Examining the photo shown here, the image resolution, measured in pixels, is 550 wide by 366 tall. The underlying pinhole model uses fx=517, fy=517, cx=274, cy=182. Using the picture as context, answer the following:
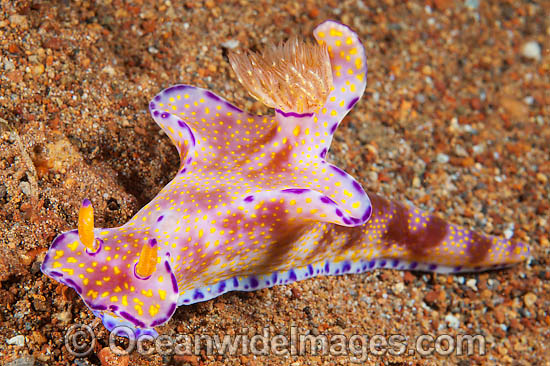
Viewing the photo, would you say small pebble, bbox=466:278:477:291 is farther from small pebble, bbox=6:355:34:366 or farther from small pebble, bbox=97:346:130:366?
small pebble, bbox=6:355:34:366

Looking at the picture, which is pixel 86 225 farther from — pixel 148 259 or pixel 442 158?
pixel 442 158

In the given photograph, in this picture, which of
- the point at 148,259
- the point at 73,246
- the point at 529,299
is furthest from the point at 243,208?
the point at 529,299

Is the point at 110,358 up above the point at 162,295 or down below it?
below

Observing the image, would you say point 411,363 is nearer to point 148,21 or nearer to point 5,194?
point 5,194

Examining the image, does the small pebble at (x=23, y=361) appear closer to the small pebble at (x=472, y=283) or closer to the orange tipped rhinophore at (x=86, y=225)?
the orange tipped rhinophore at (x=86, y=225)

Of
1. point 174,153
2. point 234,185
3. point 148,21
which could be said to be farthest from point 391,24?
point 234,185

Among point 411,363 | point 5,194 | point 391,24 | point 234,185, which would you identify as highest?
point 391,24

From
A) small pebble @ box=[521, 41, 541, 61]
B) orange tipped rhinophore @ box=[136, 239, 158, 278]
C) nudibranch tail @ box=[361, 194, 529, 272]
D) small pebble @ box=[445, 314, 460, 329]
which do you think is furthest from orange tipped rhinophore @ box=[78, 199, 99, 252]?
small pebble @ box=[521, 41, 541, 61]
